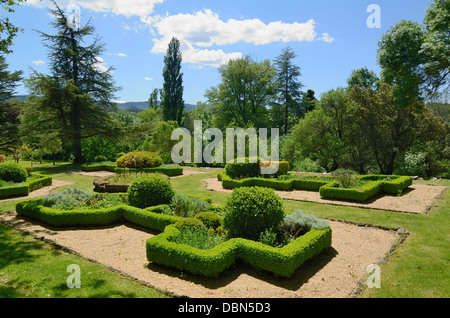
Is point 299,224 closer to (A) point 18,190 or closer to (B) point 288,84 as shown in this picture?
(A) point 18,190

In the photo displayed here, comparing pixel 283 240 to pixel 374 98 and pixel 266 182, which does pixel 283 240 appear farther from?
pixel 374 98

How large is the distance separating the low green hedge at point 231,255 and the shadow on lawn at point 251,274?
0.12 metres

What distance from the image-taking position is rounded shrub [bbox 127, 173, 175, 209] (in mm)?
9508

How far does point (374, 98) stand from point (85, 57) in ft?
86.4

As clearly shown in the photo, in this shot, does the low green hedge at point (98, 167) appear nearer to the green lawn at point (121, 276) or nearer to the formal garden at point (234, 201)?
the formal garden at point (234, 201)

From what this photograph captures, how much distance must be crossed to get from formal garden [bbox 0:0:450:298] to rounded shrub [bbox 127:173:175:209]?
0.14 ft

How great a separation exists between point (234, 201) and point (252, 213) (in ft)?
1.75

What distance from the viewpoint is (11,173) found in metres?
14.8

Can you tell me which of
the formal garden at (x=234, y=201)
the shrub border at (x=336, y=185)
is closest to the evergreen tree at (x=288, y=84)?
the formal garden at (x=234, y=201)

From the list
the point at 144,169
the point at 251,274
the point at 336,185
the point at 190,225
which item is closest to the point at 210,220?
the point at 190,225

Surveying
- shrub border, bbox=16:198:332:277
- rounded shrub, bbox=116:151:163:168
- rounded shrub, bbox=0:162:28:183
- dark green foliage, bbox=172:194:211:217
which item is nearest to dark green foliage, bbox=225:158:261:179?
rounded shrub, bbox=116:151:163:168

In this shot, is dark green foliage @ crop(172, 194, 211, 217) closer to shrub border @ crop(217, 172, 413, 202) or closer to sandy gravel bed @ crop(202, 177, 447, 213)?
sandy gravel bed @ crop(202, 177, 447, 213)

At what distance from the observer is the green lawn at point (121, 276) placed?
15.9 feet

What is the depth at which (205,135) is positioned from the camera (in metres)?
30.4
